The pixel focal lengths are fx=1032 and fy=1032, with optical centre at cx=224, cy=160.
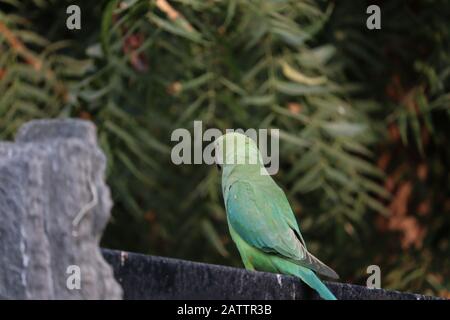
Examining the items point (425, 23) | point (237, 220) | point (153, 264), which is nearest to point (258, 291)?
point (153, 264)

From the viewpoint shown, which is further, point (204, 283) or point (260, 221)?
point (260, 221)

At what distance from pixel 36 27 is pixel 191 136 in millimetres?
808

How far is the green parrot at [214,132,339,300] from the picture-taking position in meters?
2.39

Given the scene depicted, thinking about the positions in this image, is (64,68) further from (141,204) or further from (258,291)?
(258,291)

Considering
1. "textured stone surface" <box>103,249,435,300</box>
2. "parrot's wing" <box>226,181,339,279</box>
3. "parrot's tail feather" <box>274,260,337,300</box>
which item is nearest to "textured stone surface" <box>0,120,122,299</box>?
"textured stone surface" <box>103,249,435,300</box>

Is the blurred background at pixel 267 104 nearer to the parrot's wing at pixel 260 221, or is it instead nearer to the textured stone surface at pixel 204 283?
the parrot's wing at pixel 260 221

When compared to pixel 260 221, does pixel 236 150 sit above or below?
above

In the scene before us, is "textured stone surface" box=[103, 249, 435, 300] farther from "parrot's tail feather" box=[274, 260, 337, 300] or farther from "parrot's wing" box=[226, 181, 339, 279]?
"parrot's wing" box=[226, 181, 339, 279]

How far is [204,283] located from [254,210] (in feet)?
1.66

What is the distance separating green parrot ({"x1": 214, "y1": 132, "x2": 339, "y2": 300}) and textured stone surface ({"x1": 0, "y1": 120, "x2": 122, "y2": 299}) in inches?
29.0

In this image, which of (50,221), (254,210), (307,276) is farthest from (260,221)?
(50,221)

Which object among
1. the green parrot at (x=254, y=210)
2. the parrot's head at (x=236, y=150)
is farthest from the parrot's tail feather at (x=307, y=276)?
the parrot's head at (x=236, y=150)

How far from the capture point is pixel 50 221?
5.42ft

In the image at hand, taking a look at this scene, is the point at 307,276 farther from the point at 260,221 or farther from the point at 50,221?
the point at 50,221
